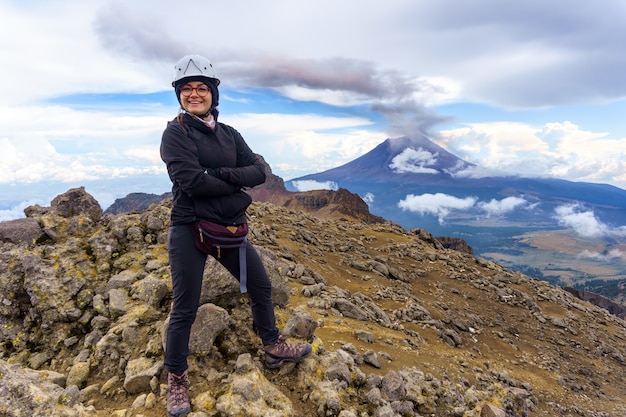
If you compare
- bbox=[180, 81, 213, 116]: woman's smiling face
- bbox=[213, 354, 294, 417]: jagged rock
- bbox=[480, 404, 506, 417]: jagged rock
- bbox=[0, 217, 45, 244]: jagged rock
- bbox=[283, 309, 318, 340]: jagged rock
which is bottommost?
bbox=[480, 404, 506, 417]: jagged rock

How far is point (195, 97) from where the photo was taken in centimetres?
515

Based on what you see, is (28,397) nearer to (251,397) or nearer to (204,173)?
(251,397)

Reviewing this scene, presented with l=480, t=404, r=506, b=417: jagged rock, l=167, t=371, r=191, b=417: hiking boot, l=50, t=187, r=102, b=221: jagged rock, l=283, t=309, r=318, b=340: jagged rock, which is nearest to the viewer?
l=167, t=371, r=191, b=417: hiking boot

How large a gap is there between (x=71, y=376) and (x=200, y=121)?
483 cm

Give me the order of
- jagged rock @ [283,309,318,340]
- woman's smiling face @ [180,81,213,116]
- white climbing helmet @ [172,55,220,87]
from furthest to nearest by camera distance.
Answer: jagged rock @ [283,309,318,340]
woman's smiling face @ [180,81,213,116]
white climbing helmet @ [172,55,220,87]

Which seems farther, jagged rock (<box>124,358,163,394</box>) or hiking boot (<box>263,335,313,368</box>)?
hiking boot (<box>263,335,313,368</box>)

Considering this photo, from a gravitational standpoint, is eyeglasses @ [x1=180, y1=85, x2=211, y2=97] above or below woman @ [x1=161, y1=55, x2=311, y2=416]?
above

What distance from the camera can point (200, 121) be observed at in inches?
201

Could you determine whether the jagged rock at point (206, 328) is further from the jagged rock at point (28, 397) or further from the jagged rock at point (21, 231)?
the jagged rock at point (21, 231)

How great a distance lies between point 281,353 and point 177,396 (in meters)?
1.71

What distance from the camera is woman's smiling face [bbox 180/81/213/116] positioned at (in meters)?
5.12

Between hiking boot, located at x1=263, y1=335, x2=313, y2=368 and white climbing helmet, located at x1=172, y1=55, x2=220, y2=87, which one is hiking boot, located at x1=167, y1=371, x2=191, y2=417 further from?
white climbing helmet, located at x1=172, y1=55, x2=220, y2=87

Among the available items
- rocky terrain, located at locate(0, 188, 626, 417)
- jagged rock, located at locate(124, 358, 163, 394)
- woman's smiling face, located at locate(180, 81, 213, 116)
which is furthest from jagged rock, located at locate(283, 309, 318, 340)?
woman's smiling face, located at locate(180, 81, 213, 116)

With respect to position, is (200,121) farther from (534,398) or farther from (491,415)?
(534,398)
